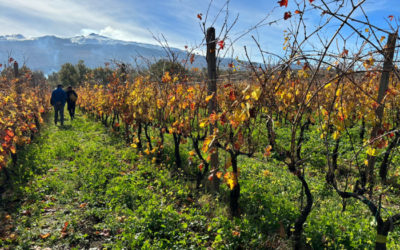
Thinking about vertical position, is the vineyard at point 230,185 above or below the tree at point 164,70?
below

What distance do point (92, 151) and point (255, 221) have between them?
14.6 ft

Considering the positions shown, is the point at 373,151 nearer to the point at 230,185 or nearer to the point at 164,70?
the point at 230,185

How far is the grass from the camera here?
2729 mm

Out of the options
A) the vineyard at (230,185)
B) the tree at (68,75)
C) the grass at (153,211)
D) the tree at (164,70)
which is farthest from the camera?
the tree at (68,75)

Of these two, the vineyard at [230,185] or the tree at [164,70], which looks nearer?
the vineyard at [230,185]

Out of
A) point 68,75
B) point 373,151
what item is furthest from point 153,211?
point 68,75

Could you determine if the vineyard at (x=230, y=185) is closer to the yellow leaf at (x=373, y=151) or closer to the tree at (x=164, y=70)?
the yellow leaf at (x=373, y=151)

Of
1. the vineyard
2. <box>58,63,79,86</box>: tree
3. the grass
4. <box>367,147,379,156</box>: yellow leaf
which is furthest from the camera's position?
<box>58,63,79,86</box>: tree

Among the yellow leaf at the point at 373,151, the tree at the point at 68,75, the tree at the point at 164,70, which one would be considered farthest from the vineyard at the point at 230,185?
the tree at the point at 68,75

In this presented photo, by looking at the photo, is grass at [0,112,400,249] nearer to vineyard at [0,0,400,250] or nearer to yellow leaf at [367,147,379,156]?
vineyard at [0,0,400,250]

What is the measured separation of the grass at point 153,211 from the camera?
2729 millimetres

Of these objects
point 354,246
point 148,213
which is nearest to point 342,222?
point 354,246

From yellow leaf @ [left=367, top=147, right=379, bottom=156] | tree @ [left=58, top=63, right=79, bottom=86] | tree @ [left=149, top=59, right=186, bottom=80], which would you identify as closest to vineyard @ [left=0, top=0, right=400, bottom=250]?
yellow leaf @ [left=367, top=147, right=379, bottom=156]

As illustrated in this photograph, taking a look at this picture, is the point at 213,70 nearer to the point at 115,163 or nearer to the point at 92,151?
the point at 115,163
